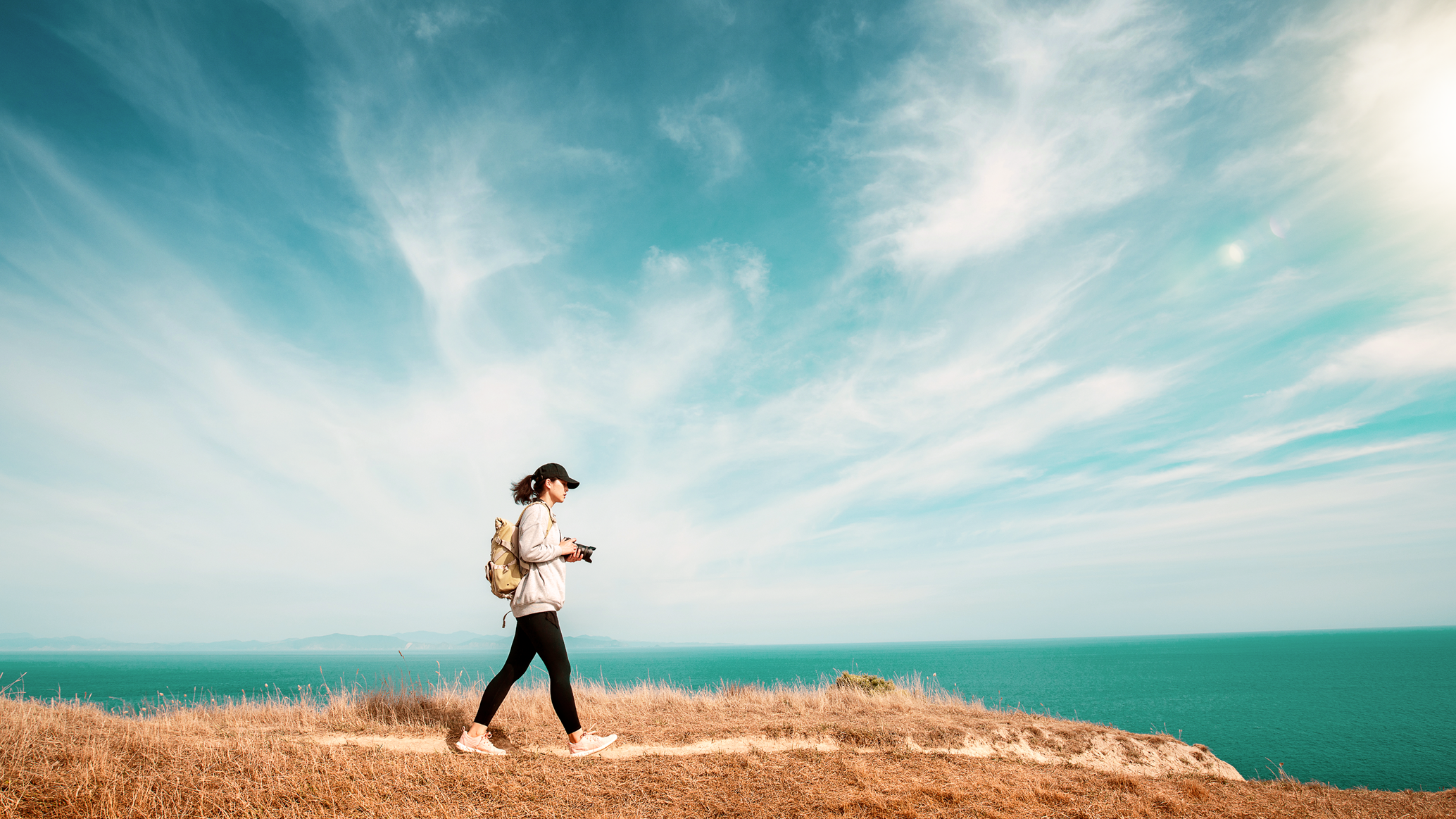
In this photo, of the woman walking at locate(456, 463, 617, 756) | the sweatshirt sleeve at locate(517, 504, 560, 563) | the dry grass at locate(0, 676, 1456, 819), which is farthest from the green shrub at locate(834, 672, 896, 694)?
the sweatshirt sleeve at locate(517, 504, 560, 563)

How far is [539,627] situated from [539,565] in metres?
0.49

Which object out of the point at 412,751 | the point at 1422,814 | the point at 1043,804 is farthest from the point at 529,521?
the point at 1422,814

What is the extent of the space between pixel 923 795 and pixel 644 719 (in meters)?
4.16

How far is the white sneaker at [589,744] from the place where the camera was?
5250 millimetres

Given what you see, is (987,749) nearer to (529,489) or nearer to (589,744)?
(589,744)

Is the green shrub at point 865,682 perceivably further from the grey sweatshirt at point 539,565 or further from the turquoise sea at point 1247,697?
the grey sweatshirt at point 539,565

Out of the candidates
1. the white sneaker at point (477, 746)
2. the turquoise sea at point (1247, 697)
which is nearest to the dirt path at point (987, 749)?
the white sneaker at point (477, 746)

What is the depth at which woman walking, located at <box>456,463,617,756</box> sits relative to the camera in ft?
16.6

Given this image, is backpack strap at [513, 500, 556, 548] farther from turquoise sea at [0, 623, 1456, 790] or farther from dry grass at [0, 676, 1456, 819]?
turquoise sea at [0, 623, 1456, 790]

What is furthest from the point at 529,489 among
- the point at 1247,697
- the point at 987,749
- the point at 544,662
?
the point at 1247,697

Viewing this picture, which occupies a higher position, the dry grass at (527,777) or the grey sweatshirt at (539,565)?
the grey sweatshirt at (539,565)

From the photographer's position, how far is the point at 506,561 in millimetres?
5336

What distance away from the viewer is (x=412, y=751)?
17.1 feet

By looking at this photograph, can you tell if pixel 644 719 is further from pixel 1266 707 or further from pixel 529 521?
pixel 1266 707
